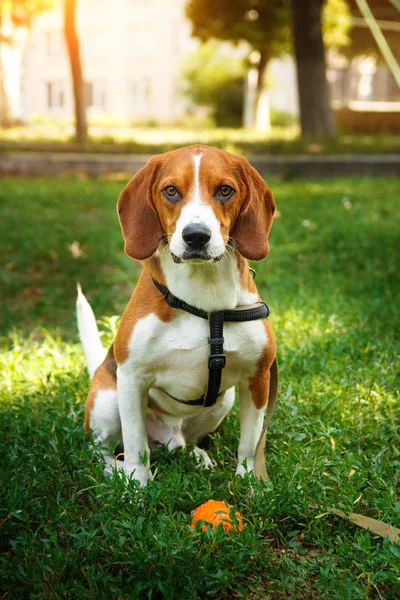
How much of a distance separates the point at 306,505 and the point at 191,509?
456 mm

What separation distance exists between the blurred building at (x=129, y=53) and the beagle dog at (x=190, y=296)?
37015mm

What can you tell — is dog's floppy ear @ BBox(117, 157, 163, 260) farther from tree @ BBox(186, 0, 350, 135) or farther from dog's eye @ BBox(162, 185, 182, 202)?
tree @ BBox(186, 0, 350, 135)

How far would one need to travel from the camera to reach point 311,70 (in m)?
14.1

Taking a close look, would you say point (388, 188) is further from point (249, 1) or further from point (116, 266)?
Answer: point (249, 1)

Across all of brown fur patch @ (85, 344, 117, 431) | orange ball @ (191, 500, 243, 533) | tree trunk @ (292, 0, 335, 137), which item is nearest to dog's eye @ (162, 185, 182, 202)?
brown fur patch @ (85, 344, 117, 431)

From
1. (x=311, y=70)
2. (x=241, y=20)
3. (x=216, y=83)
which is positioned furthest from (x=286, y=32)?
(x=216, y=83)

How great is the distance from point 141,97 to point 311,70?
2822cm

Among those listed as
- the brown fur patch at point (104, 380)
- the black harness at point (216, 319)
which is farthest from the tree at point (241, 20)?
the black harness at point (216, 319)

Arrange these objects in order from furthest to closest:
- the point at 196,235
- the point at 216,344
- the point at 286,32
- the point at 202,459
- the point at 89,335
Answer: the point at 286,32 < the point at 89,335 < the point at 202,459 < the point at 216,344 < the point at 196,235

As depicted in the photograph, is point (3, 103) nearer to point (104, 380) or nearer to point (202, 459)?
point (104, 380)

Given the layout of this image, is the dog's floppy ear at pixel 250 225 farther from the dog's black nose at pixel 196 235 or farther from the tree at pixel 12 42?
the tree at pixel 12 42

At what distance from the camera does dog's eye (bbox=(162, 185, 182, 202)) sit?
Answer: 108 inches

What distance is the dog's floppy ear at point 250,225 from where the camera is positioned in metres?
2.87

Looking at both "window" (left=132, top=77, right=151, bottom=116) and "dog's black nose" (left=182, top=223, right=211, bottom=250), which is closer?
"dog's black nose" (left=182, top=223, right=211, bottom=250)
